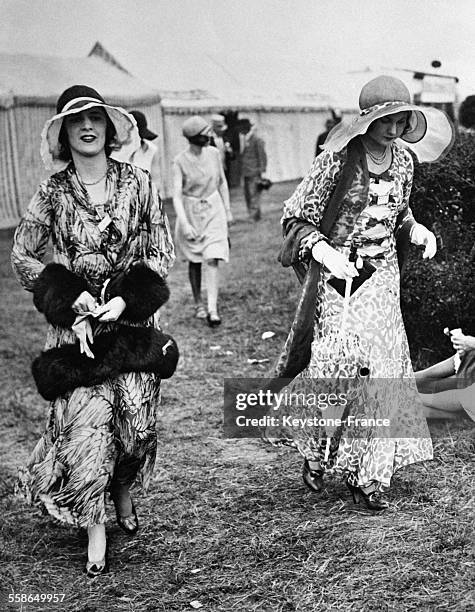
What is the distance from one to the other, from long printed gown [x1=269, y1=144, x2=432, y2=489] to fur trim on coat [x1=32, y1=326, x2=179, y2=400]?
718 millimetres

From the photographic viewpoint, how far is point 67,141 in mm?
3461

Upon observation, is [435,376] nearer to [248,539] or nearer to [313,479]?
[313,479]

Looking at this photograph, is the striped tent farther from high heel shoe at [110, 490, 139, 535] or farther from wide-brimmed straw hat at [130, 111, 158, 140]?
high heel shoe at [110, 490, 139, 535]

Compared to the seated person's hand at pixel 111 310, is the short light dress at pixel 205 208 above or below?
above

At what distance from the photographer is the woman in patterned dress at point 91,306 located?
3.35m

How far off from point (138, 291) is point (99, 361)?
294 mm

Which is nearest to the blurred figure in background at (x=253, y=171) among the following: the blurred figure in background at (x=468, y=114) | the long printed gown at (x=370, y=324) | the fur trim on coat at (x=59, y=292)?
the blurred figure in background at (x=468, y=114)

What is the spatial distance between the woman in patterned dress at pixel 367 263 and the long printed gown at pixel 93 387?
634 mm

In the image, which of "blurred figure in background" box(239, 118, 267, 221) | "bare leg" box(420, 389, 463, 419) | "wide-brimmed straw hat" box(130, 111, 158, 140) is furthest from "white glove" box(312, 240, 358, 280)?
"blurred figure in background" box(239, 118, 267, 221)

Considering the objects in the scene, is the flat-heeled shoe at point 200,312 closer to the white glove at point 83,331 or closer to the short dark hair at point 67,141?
the short dark hair at point 67,141

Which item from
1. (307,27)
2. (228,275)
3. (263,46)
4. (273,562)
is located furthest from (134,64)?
(273,562)

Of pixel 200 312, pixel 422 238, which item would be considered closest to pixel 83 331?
pixel 422 238

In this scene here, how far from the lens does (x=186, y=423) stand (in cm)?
512

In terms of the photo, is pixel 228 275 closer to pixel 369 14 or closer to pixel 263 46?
pixel 263 46
